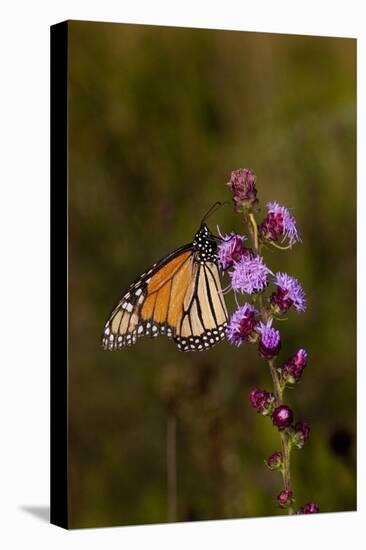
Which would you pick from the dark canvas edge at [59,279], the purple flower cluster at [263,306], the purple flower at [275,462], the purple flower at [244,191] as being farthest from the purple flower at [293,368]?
the dark canvas edge at [59,279]

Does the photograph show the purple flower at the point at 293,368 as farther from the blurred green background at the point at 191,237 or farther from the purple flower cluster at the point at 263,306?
the blurred green background at the point at 191,237

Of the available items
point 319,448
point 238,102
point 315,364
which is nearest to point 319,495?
point 319,448

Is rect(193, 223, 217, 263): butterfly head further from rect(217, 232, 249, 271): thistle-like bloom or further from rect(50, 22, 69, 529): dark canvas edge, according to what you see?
rect(50, 22, 69, 529): dark canvas edge

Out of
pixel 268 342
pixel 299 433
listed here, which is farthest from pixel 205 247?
pixel 299 433

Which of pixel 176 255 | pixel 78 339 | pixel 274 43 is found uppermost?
pixel 274 43

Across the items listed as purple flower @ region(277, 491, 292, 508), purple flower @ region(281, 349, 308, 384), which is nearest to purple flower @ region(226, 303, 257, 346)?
purple flower @ region(281, 349, 308, 384)

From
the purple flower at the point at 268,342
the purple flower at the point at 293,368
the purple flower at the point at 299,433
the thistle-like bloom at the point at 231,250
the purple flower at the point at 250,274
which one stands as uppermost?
the thistle-like bloom at the point at 231,250

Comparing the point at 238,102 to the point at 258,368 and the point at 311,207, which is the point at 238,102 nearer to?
the point at 311,207
